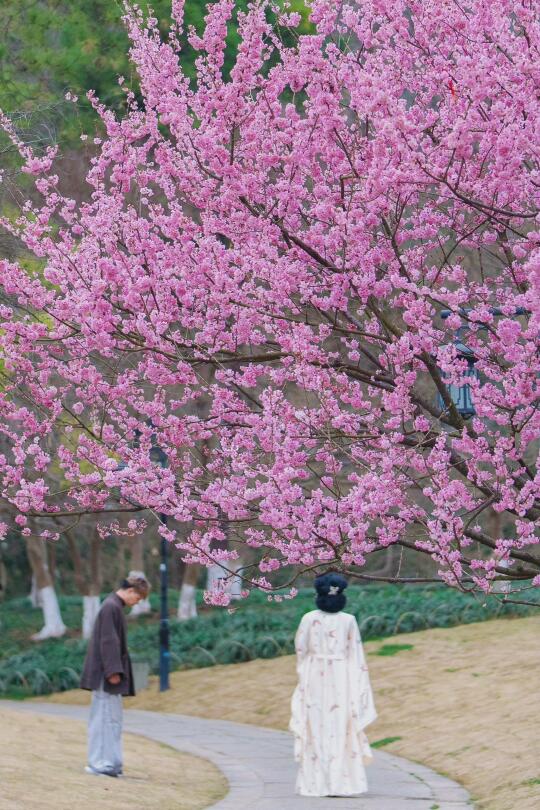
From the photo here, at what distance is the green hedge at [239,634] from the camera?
2567cm

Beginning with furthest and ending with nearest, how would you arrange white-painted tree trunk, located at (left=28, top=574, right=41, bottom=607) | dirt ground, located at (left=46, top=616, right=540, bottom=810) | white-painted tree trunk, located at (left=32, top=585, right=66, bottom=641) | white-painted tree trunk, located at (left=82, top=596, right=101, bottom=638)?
white-painted tree trunk, located at (left=28, top=574, right=41, bottom=607) < white-painted tree trunk, located at (left=32, top=585, right=66, bottom=641) < white-painted tree trunk, located at (left=82, top=596, right=101, bottom=638) < dirt ground, located at (left=46, top=616, right=540, bottom=810)

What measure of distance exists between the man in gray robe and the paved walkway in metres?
1.16

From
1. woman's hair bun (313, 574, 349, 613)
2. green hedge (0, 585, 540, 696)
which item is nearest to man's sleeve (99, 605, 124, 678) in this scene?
woman's hair bun (313, 574, 349, 613)

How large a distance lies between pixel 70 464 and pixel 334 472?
2.47 m

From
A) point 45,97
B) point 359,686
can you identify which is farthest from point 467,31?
point 45,97

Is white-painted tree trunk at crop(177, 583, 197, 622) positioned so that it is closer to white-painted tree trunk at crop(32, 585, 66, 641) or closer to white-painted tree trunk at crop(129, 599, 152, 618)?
white-painted tree trunk at crop(32, 585, 66, 641)

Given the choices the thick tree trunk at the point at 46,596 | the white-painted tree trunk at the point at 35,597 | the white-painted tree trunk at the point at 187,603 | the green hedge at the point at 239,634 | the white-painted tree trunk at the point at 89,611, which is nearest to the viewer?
the green hedge at the point at 239,634

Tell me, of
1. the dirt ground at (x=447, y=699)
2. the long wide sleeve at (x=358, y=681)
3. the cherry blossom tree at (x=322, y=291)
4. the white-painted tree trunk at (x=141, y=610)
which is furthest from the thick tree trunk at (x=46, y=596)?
the cherry blossom tree at (x=322, y=291)

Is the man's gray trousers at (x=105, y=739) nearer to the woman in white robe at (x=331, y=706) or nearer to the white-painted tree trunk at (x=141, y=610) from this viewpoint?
the woman in white robe at (x=331, y=706)

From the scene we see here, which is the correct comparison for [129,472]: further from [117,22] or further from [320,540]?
[117,22]

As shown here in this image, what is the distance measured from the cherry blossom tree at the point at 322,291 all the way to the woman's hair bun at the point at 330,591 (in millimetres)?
1387

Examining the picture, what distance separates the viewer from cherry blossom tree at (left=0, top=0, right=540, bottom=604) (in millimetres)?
8641

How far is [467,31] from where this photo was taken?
964 cm

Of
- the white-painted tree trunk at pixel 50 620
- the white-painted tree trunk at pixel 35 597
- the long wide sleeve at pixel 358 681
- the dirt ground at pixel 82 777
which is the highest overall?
the white-painted tree trunk at pixel 35 597
